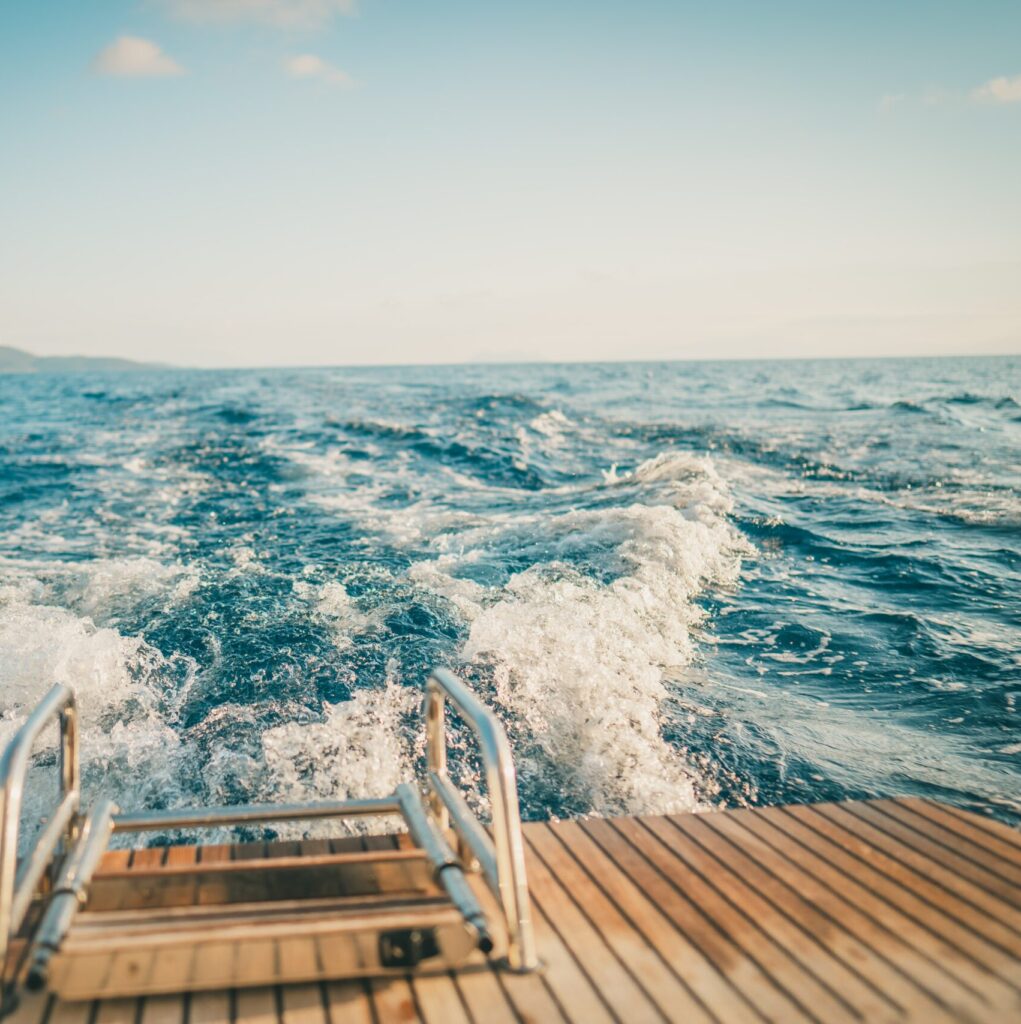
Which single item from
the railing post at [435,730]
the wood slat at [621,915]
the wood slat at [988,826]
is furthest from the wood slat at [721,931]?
the wood slat at [988,826]

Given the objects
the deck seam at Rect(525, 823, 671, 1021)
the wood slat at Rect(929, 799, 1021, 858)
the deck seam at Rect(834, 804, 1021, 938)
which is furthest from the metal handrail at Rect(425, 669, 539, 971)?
the wood slat at Rect(929, 799, 1021, 858)

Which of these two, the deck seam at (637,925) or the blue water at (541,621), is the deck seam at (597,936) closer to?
the deck seam at (637,925)

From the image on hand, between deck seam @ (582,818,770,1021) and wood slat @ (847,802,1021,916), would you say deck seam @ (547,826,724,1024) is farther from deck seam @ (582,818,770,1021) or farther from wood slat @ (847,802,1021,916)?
wood slat @ (847,802,1021,916)

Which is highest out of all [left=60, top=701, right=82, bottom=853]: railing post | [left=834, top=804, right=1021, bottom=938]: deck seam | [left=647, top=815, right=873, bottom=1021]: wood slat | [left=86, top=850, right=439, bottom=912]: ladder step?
[left=60, top=701, right=82, bottom=853]: railing post

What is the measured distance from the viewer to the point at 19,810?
2.61 metres

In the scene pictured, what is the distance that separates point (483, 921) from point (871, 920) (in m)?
1.60

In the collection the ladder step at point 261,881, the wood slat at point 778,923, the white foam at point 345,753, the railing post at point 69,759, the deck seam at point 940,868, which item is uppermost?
the railing post at point 69,759

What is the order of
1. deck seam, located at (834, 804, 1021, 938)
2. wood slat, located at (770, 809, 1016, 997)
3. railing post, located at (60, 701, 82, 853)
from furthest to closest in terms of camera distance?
railing post, located at (60, 701, 82, 853)
deck seam, located at (834, 804, 1021, 938)
wood slat, located at (770, 809, 1016, 997)

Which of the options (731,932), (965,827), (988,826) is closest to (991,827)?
(988,826)

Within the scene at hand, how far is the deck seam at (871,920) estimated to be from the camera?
2.51m

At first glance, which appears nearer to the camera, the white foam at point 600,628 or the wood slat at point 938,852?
the wood slat at point 938,852

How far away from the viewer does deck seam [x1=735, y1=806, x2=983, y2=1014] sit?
2.51 metres

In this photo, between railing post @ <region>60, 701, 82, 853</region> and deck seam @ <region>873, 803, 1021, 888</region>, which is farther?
deck seam @ <region>873, 803, 1021, 888</region>

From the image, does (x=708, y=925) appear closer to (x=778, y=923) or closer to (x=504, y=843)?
(x=778, y=923)
